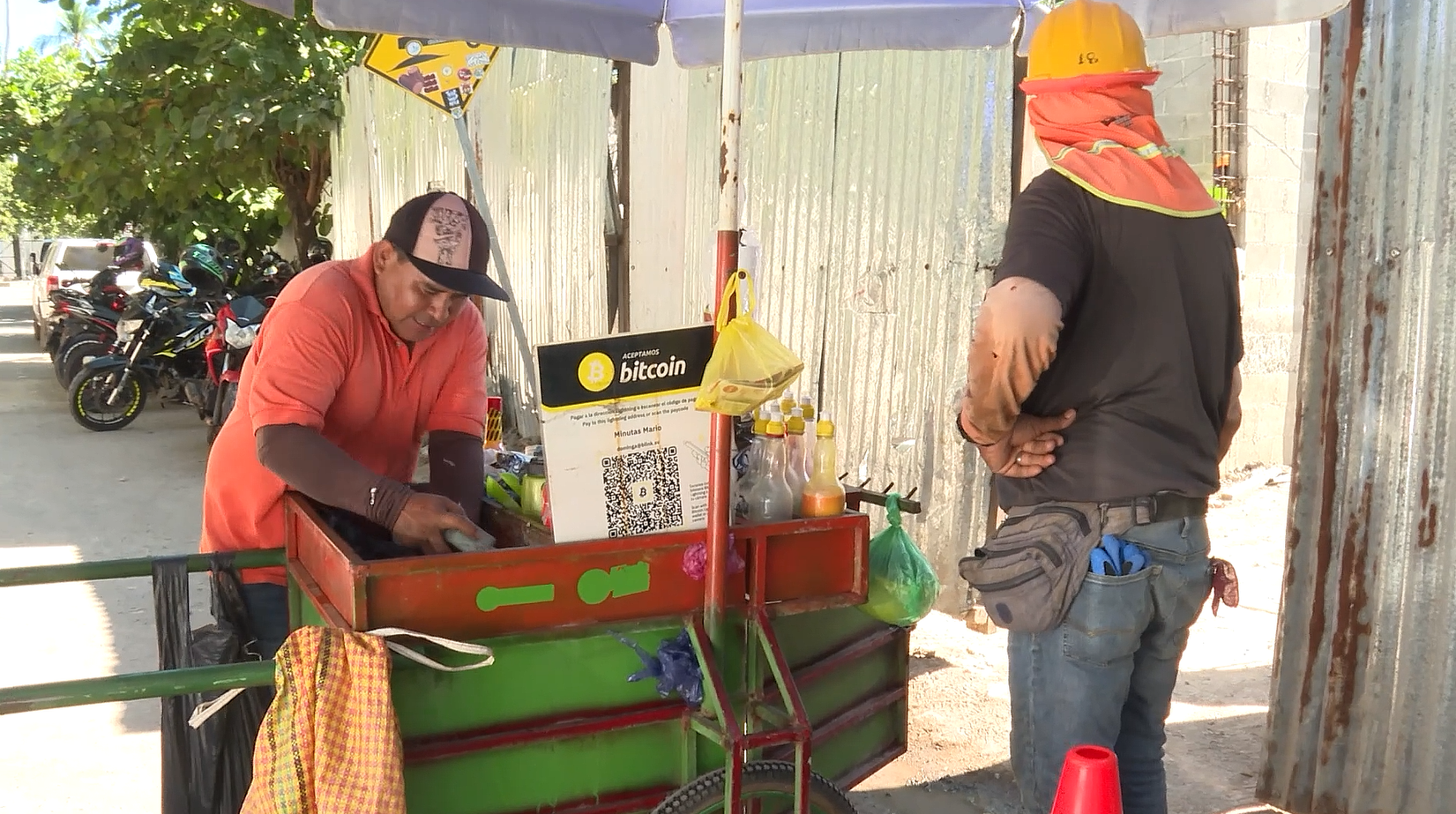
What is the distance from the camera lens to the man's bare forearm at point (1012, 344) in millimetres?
1972

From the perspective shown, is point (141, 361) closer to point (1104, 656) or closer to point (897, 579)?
point (897, 579)

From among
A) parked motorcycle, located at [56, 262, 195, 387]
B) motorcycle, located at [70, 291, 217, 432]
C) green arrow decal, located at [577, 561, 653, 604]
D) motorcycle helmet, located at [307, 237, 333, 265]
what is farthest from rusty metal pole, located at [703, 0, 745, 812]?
motorcycle helmet, located at [307, 237, 333, 265]

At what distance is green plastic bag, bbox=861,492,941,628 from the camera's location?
253 centimetres

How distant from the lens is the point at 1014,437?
2207 millimetres

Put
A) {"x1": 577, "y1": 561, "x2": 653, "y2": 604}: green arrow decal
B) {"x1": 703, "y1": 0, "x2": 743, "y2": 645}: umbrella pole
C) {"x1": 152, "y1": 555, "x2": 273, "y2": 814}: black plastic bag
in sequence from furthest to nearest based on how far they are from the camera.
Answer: {"x1": 152, "y1": 555, "x2": 273, "y2": 814}: black plastic bag, {"x1": 577, "y1": 561, "x2": 653, "y2": 604}: green arrow decal, {"x1": 703, "y1": 0, "x2": 743, "y2": 645}: umbrella pole

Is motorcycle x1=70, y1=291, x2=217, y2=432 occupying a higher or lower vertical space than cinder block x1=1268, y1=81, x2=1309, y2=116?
lower

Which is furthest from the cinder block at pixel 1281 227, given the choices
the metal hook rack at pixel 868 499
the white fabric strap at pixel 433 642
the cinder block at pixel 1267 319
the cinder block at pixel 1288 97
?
the white fabric strap at pixel 433 642

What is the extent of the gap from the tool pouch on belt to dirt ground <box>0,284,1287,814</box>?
166cm

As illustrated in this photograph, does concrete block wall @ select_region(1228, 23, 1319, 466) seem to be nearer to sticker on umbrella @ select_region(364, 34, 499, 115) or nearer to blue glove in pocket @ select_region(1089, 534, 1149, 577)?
sticker on umbrella @ select_region(364, 34, 499, 115)

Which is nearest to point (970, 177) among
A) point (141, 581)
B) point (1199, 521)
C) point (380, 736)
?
point (1199, 521)

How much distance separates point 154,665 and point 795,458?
133 inches

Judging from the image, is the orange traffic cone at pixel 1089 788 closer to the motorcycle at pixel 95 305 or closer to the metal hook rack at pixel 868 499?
the metal hook rack at pixel 868 499

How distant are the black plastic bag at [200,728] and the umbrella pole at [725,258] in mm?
1020

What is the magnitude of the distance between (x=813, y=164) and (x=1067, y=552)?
363 centimetres
